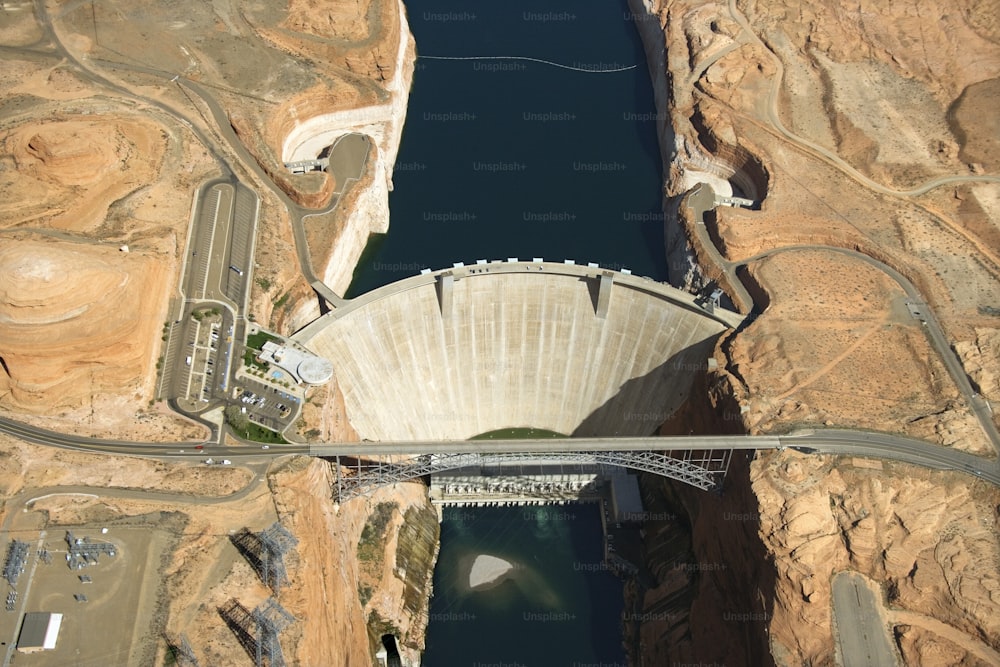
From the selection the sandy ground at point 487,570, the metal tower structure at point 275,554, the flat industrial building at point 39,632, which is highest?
the sandy ground at point 487,570

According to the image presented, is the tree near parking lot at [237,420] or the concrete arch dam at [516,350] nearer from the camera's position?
the tree near parking lot at [237,420]

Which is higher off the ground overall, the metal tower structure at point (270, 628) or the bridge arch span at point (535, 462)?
the bridge arch span at point (535, 462)

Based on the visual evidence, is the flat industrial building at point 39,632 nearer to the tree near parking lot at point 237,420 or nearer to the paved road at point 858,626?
the tree near parking lot at point 237,420

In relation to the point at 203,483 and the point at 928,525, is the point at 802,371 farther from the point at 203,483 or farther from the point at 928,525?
the point at 203,483

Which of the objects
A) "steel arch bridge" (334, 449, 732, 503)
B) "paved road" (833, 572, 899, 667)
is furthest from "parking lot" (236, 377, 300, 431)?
"paved road" (833, 572, 899, 667)

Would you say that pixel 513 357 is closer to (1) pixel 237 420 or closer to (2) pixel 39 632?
(1) pixel 237 420

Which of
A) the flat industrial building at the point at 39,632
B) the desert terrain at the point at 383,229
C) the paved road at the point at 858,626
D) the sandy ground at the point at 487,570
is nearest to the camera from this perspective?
the flat industrial building at the point at 39,632

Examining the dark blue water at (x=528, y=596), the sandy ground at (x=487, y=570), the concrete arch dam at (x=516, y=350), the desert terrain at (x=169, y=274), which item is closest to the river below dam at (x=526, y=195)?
the dark blue water at (x=528, y=596)

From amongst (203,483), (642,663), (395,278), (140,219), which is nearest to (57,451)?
(203,483)
